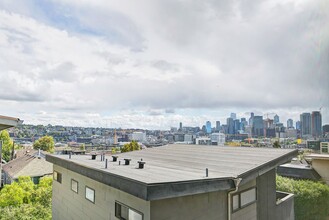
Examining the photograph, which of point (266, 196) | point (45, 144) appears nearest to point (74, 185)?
point (266, 196)

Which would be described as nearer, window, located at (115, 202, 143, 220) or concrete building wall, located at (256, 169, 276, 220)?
window, located at (115, 202, 143, 220)

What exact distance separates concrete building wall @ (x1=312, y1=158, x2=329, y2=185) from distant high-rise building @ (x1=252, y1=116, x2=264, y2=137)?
34.6 meters

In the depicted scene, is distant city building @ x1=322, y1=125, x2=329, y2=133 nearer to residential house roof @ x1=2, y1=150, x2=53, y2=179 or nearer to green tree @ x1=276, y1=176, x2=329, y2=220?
green tree @ x1=276, y1=176, x2=329, y2=220

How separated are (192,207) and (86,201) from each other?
2.98 m

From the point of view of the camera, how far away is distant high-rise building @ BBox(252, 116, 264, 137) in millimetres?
48619

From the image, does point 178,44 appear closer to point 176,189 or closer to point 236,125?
point 176,189

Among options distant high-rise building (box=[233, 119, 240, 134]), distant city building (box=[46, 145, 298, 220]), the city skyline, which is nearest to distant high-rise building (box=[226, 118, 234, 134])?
distant high-rise building (box=[233, 119, 240, 134])

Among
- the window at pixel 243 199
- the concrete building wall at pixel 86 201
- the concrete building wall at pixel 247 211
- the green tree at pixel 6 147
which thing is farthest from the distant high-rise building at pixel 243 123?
the concrete building wall at pixel 86 201

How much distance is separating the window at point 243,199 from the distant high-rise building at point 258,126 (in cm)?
4398

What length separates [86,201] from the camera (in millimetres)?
5965

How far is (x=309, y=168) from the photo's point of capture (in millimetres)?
13805

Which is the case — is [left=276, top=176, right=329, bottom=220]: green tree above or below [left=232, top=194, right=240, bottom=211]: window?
below

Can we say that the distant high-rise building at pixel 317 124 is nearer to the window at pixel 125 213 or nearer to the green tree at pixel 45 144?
the window at pixel 125 213

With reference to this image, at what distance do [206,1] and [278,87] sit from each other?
8.46 metres
